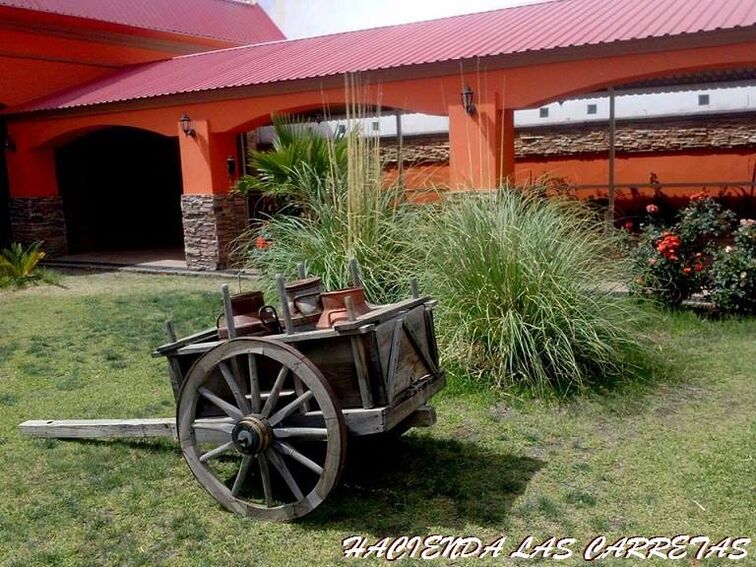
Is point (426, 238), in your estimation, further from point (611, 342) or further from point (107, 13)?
point (107, 13)

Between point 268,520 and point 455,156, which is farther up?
point 455,156

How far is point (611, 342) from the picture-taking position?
5.76 meters

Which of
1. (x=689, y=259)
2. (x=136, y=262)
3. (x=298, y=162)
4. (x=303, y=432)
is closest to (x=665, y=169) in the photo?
(x=689, y=259)

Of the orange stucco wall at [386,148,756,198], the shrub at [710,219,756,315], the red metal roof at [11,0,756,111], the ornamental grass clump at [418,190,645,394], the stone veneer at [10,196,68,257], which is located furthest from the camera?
the stone veneer at [10,196,68,257]

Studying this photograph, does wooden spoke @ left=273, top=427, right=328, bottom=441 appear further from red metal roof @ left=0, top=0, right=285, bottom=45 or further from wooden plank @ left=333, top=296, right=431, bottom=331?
red metal roof @ left=0, top=0, right=285, bottom=45

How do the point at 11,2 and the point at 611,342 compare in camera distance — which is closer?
the point at 611,342

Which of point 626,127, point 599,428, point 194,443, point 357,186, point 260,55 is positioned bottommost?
point 599,428

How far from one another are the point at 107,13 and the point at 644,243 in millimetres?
13632

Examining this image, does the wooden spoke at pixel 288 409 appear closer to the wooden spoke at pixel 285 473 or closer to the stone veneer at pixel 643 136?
the wooden spoke at pixel 285 473

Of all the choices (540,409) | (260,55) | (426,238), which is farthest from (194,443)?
(260,55)

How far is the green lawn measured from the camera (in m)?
3.62

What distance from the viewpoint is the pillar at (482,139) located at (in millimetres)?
10219

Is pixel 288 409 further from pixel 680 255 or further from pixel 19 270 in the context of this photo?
pixel 19 270

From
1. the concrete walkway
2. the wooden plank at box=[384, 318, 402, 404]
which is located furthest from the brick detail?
the wooden plank at box=[384, 318, 402, 404]
